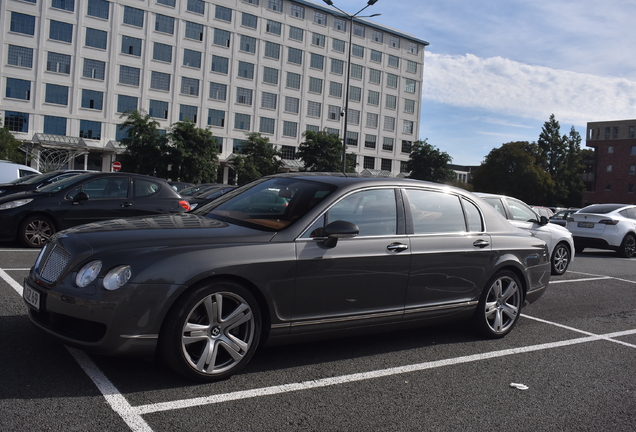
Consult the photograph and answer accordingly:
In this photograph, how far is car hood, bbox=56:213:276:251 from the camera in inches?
153

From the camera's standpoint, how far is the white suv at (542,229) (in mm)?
10609

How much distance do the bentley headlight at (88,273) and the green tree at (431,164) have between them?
187 ft

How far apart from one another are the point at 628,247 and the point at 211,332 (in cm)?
1506

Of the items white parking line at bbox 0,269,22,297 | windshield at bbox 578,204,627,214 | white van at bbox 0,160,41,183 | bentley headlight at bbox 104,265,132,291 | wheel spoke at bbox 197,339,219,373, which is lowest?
white parking line at bbox 0,269,22,297

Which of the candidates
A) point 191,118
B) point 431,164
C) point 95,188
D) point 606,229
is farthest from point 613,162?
point 95,188

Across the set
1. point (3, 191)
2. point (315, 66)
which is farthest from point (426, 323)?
point (315, 66)

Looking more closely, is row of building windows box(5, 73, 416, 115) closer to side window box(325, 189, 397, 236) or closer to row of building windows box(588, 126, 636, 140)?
row of building windows box(588, 126, 636, 140)

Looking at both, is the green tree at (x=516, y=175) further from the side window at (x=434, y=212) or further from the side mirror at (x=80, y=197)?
the side window at (x=434, y=212)

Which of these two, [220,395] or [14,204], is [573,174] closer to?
[14,204]

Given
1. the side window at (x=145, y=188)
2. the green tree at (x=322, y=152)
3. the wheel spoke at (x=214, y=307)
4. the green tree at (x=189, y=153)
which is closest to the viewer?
the wheel spoke at (x=214, y=307)


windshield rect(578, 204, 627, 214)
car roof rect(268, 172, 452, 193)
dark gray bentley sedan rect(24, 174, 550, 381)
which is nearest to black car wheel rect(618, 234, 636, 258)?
windshield rect(578, 204, 627, 214)

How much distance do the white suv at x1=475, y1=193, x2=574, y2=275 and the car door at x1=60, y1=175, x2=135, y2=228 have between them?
664 cm

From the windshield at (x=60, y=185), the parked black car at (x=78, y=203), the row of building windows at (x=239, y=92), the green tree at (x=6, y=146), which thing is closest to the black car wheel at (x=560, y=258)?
the parked black car at (x=78, y=203)

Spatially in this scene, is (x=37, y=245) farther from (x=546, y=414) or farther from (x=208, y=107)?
(x=208, y=107)
